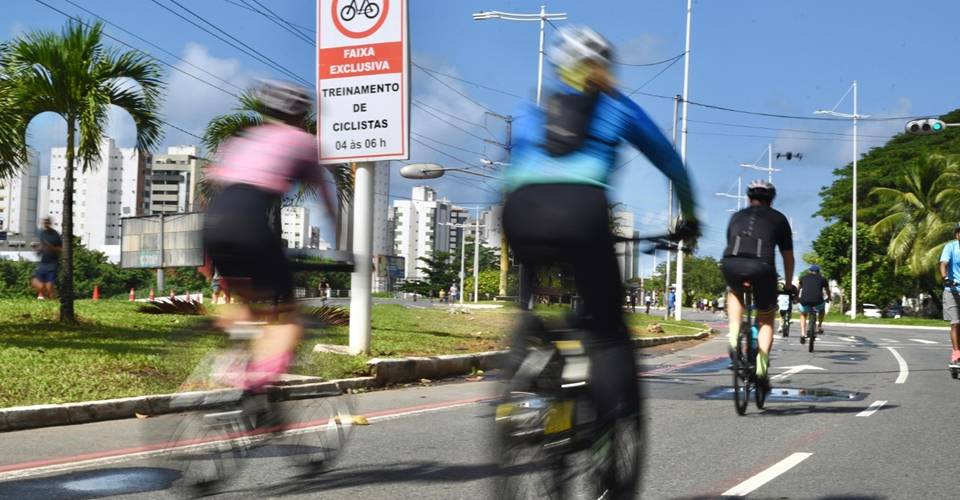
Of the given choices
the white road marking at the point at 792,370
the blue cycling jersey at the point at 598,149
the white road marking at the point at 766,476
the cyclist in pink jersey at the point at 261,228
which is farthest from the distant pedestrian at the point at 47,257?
the blue cycling jersey at the point at 598,149

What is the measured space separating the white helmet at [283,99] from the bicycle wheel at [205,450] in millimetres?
1342

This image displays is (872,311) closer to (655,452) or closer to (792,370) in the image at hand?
(792,370)

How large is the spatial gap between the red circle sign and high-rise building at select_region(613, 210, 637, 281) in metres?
8.59

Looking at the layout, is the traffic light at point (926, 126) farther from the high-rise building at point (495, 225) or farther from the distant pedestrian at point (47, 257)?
the high-rise building at point (495, 225)

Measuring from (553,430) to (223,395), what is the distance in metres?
1.60

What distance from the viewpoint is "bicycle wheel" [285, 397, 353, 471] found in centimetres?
436

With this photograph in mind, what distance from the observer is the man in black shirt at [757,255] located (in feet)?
24.8

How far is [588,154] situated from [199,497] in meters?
2.30

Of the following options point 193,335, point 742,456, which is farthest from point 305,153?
point 742,456

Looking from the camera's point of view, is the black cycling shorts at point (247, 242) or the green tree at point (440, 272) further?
the green tree at point (440, 272)

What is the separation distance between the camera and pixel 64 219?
13781mm

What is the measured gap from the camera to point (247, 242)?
403 centimetres

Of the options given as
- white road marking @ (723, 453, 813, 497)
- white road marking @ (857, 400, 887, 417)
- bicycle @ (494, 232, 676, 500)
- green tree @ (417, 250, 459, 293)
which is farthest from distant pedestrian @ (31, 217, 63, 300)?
green tree @ (417, 250, 459, 293)

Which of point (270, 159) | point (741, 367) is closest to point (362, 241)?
point (741, 367)
